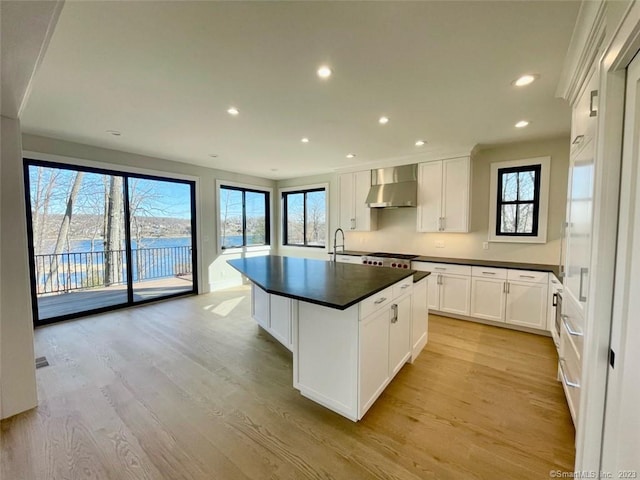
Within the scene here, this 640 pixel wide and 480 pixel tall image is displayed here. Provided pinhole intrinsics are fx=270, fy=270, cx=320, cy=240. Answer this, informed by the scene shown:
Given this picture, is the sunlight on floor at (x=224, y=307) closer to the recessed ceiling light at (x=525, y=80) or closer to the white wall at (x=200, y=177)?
the white wall at (x=200, y=177)

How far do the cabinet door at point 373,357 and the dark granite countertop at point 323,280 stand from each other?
23cm

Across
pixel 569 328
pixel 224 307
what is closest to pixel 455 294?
pixel 569 328

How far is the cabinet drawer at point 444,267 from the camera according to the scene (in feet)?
12.8

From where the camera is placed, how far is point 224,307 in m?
4.61

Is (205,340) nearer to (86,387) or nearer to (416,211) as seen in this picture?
(86,387)

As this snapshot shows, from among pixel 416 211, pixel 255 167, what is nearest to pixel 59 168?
pixel 255 167

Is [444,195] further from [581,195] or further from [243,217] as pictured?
[243,217]

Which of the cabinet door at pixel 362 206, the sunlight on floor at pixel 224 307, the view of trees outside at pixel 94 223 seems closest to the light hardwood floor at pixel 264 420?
the sunlight on floor at pixel 224 307

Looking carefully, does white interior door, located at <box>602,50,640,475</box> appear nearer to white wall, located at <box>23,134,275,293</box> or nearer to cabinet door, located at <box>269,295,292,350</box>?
cabinet door, located at <box>269,295,292,350</box>

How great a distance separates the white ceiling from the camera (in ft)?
5.00

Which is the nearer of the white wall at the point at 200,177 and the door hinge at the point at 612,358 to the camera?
the door hinge at the point at 612,358

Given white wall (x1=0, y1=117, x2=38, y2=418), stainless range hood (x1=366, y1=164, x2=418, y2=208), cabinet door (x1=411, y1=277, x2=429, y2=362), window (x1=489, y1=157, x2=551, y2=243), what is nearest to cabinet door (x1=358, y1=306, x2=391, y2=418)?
cabinet door (x1=411, y1=277, x2=429, y2=362)

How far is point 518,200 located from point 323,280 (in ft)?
11.1

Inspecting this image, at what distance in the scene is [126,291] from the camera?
480 centimetres
